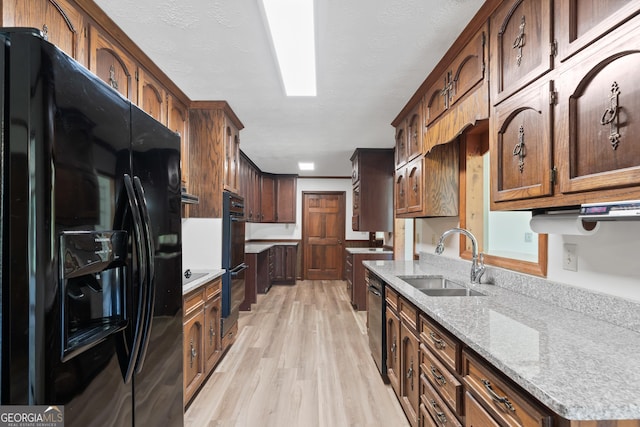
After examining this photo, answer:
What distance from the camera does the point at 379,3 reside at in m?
1.55

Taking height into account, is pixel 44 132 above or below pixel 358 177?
below

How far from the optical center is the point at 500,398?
3.17 ft

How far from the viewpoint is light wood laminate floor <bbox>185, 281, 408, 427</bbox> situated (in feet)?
6.78

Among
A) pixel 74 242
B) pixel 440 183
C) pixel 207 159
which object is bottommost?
pixel 74 242

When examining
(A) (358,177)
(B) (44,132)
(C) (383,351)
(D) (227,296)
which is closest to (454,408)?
(C) (383,351)

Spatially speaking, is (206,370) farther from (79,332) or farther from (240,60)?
(240,60)

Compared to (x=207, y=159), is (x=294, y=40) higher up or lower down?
higher up

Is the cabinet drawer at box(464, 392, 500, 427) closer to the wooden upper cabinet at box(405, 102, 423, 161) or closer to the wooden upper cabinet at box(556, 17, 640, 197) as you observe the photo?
the wooden upper cabinet at box(556, 17, 640, 197)

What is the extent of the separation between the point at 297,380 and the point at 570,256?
2084 millimetres

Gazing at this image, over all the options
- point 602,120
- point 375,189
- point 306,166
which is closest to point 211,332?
point 602,120

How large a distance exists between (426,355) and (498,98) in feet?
4.33

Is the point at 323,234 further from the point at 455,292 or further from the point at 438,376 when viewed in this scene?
the point at 438,376

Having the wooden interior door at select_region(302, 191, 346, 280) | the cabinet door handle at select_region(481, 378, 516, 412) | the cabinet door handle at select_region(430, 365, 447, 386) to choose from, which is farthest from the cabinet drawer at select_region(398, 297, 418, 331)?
the wooden interior door at select_region(302, 191, 346, 280)

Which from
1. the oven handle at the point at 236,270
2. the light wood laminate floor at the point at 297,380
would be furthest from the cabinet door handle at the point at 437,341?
the oven handle at the point at 236,270
